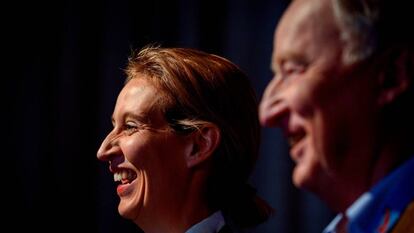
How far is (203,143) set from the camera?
1492mm

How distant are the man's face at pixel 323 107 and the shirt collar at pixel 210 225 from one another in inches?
23.4

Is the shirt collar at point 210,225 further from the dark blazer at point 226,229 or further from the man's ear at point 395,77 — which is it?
the man's ear at point 395,77

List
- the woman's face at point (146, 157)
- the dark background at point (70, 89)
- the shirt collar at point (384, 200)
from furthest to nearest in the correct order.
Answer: the dark background at point (70, 89), the woman's face at point (146, 157), the shirt collar at point (384, 200)

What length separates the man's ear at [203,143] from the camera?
1.48 m

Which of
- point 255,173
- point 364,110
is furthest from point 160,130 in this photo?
point 255,173

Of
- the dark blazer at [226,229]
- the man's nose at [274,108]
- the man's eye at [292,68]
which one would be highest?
the man's eye at [292,68]

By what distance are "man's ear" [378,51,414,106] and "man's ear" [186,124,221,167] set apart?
2.15 ft

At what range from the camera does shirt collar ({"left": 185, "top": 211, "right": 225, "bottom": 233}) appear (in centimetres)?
147

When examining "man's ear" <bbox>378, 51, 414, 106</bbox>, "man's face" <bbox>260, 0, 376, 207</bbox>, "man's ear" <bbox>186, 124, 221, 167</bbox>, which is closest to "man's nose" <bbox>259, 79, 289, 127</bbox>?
"man's face" <bbox>260, 0, 376, 207</bbox>

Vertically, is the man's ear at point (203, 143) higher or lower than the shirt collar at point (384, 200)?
lower

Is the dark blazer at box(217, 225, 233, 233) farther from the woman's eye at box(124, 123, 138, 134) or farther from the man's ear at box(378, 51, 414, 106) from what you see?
the man's ear at box(378, 51, 414, 106)

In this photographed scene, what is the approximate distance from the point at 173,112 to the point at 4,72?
1.28 m

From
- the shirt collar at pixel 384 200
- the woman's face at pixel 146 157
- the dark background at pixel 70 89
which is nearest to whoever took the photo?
the shirt collar at pixel 384 200

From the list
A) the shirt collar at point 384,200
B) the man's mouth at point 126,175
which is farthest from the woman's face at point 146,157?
the shirt collar at point 384,200
